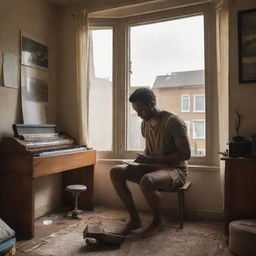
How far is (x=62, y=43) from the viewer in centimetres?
352

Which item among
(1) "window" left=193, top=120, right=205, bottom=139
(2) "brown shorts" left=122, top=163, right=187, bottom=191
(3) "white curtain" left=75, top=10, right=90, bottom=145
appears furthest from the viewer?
(3) "white curtain" left=75, top=10, right=90, bottom=145

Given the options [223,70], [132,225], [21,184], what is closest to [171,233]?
[132,225]

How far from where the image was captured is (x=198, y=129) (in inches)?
123

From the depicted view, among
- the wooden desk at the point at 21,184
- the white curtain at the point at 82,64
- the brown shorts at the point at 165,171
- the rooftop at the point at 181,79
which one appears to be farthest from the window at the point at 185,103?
the wooden desk at the point at 21,184

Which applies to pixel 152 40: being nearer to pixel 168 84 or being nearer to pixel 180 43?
pixel 180 43

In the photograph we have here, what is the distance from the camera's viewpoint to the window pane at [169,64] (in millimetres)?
3152

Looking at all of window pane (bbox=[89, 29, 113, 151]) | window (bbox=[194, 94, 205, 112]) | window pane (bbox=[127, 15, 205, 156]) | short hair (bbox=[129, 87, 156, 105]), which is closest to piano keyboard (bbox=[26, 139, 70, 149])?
window pane (bbox=[89, 29, 113, 151])

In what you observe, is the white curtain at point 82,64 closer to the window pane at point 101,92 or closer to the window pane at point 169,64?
the window pane at point 101,92

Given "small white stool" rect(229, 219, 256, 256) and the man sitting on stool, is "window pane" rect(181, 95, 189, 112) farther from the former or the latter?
"small white stool" rect(229, 219, 256, 256)

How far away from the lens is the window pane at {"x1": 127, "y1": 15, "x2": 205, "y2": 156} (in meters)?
3.15

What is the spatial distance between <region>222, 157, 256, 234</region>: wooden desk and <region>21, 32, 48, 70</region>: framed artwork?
7.43ft

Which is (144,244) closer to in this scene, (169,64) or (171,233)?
(171,233)

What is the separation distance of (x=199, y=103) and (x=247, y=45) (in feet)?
2.65

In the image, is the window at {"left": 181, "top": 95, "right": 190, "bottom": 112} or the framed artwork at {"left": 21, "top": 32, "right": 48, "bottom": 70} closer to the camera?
the framed artwork at {"left": 21, "top": 32, "right": 48, "bottom": 70}
